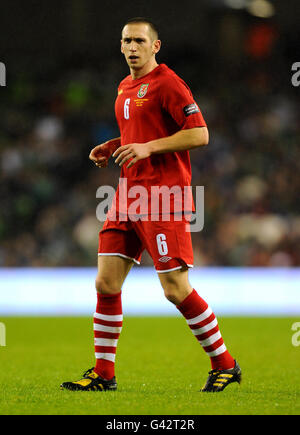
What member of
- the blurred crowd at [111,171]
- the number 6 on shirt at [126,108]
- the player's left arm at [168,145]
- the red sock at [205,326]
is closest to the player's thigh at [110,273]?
the red sock at [205,326]

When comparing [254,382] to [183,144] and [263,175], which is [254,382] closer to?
[183,144]

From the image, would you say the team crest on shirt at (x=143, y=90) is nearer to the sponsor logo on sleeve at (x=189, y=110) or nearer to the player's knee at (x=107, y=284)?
the sponsor logo on sleeve at (x=189, y=110)

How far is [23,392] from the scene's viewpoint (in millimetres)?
5129

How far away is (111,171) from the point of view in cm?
1535

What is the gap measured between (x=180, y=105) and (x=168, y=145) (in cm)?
29

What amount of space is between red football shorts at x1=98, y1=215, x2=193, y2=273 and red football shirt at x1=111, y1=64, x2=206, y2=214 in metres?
0.12

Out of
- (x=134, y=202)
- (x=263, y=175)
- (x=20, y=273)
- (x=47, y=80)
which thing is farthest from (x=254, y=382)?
(x=47, y=80)

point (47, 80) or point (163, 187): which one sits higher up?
point (47, 80)

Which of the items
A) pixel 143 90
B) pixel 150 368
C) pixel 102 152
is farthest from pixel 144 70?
pixel 150 368

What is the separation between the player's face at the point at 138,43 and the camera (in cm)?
522

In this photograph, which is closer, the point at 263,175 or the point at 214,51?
the point at 263,175

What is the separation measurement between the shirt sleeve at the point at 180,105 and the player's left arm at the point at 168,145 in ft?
0.18

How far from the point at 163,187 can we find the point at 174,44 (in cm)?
1370
